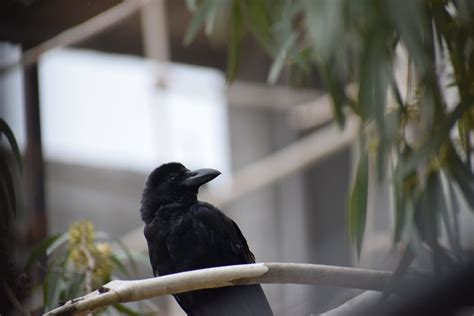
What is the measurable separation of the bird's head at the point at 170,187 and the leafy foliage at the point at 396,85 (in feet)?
1.67

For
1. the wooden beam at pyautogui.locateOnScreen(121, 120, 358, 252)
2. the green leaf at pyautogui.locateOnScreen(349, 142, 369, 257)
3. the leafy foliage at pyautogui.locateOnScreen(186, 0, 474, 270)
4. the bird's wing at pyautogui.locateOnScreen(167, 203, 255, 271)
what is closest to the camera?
the leafy foliage at pyautogui.locateOnScreen(186, 0, 474, 270)

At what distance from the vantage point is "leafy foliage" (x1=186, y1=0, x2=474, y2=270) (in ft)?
4.94

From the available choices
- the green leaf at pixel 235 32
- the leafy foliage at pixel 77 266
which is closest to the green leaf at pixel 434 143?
the green leaf at pixel 235 32

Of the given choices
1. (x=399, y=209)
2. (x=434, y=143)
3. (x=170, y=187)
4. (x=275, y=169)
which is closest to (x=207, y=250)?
(x=170, y=187)

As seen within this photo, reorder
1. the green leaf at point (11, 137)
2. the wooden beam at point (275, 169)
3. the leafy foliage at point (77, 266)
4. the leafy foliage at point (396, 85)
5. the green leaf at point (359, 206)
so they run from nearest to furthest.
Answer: the leafy foliage at point (396, 85)
the green leaf at point (11, 137)
the green leaf at point (359, 206)
the leafy foliage at point (77, 266)
the wooden beam at point (275, 169)

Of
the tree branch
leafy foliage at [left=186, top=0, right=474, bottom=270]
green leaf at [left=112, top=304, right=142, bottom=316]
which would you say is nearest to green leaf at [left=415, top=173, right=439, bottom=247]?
leafy foliage at [left=186, top=0, right=474, bottom=270]

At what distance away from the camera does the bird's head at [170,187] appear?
7.93 ft

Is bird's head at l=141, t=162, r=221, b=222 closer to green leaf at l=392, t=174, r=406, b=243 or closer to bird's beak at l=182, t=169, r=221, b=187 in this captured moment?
bird's beak at l=182, t=169, r=221, b=187

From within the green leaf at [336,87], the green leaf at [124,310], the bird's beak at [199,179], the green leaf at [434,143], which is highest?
the green leaf at [336,87]

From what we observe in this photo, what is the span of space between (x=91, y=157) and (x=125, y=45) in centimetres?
110

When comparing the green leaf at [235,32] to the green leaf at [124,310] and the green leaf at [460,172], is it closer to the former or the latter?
the green leaf at [460,172]

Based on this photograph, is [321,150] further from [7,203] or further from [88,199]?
[7,203]

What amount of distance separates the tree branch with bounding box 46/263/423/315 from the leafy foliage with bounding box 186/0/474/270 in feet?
0.60

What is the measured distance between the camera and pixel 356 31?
1704 millimetres
